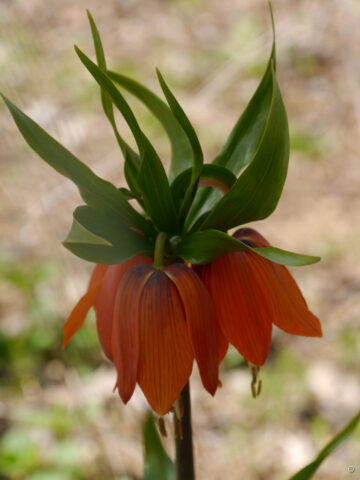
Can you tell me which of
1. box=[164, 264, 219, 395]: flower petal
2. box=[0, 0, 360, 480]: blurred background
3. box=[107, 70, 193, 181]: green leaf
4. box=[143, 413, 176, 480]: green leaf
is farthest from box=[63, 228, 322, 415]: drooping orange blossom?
box=[0, 0, 360, 480]: blurred background

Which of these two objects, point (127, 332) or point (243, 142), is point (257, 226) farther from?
point (127, 332)

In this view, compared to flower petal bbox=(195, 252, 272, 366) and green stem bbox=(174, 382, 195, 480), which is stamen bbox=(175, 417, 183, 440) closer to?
green stem bbox=(174, 382, 195, 480)

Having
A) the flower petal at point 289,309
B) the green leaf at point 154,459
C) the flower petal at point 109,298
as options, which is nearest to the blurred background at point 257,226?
the green leaf at point 154,459

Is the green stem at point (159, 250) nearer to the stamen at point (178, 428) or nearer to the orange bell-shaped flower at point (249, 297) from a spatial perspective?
the orange bell-shaped flower at point (249, 297)

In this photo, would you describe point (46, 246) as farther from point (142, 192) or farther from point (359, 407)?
point (142, 192)

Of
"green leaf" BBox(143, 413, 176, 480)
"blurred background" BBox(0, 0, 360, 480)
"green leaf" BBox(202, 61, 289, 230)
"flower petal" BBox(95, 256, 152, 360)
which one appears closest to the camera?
"green leaf" BBox(202, 61, 289, 230)

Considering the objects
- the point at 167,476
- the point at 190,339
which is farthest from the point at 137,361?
the point at 167,476
